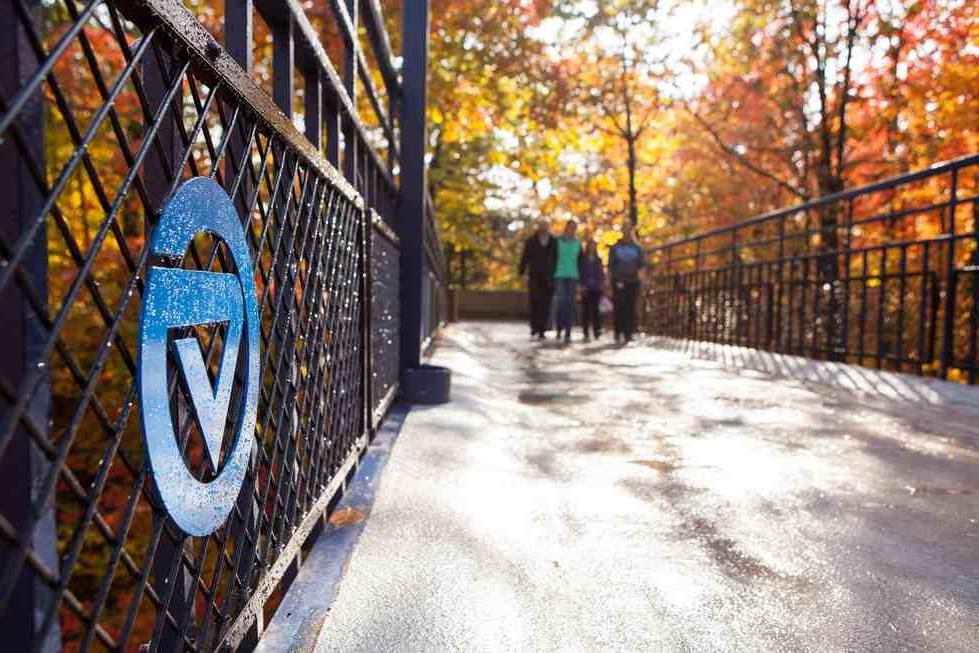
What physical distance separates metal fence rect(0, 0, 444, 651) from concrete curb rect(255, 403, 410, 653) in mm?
55

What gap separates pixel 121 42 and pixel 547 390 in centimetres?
527

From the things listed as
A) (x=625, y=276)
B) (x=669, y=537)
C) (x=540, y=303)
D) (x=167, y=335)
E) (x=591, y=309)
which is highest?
(x=625, y=276)

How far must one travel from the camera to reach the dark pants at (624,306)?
13102 millimetres

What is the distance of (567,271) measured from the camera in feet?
41.8

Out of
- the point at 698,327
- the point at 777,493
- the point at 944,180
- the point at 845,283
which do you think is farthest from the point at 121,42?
the point at 944,180

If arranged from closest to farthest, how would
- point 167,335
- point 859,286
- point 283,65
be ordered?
point 167,335, point 283,65, point 859,286

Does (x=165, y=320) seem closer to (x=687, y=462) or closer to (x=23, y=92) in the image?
(x=23, y=92)

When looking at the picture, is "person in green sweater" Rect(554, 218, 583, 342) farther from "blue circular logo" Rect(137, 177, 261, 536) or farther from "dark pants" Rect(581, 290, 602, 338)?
"blue circular logo" Rect(137, 177, 261, 536)

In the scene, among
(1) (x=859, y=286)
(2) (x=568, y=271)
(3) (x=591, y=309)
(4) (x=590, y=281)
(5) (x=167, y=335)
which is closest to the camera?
(5) (x=167, y=335)

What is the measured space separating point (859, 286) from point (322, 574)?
1308 centimetres

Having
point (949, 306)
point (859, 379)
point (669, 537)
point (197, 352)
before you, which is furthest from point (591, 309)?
point (197, 352)

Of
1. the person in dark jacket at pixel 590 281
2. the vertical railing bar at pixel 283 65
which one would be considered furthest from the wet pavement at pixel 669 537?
the person in dark jacket at pixel 590 281

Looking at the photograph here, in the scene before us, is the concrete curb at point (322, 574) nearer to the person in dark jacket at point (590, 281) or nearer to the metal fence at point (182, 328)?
the metal fence at point (182, 328)

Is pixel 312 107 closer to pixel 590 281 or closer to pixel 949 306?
pixel 949 306
